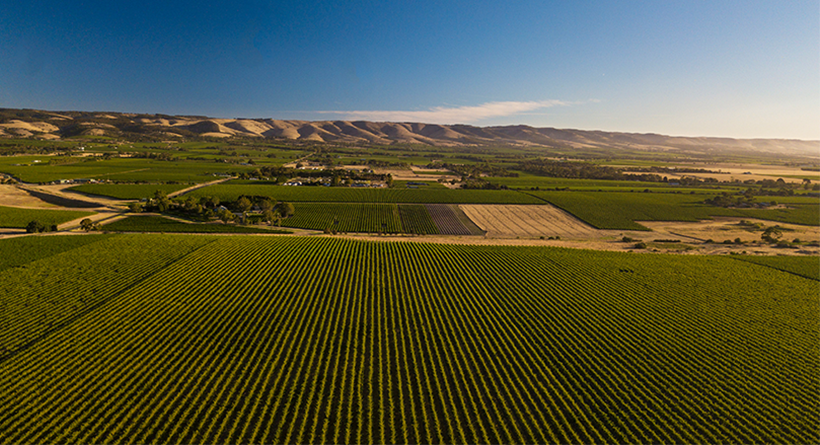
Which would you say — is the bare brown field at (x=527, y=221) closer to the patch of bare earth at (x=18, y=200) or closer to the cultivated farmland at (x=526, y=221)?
the cultivated farmland at (x=526, y=221)

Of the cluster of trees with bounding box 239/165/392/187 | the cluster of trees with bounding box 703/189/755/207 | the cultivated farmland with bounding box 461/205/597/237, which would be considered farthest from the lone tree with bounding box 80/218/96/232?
the cluster of trees with bounding box 703/189/755/207

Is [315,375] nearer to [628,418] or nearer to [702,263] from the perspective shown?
[628,418]

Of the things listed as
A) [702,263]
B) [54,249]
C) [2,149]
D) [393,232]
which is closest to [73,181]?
[54,249]

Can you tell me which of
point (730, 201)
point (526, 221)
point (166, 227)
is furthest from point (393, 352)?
point (730, 201)

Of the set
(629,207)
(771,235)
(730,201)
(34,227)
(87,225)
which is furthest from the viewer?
(730,201)

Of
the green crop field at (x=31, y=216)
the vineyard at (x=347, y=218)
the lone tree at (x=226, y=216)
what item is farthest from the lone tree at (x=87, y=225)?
the vineyard at (x=347, y=218)

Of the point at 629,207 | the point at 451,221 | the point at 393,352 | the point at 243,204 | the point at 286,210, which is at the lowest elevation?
the point at 393,352

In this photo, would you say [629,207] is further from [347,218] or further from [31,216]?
[31,216]
